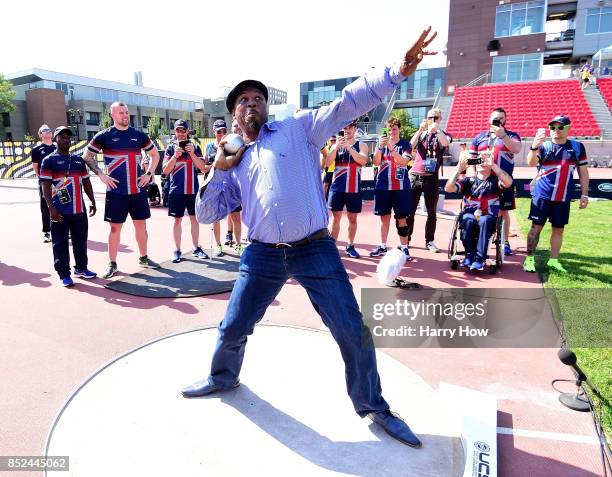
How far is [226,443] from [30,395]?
164cm

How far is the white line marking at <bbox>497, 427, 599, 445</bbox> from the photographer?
8.29 ft

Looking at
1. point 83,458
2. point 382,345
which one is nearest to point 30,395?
point 83,458

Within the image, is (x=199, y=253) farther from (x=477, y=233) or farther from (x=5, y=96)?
(x=5, y=96)

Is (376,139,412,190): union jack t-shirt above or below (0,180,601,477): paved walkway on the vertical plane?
above

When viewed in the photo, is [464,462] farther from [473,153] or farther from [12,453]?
[473,153]

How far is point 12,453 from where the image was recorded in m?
2.48

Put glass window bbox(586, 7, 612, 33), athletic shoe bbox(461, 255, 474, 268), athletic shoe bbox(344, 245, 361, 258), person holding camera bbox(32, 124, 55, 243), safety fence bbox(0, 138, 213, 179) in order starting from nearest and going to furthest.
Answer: athletic shoe bbox(461, 255, 474, 268) → athletic shoe bbox(344, 245, 361, 258) → person holding camera bbox(32, 124, 55, 243) → safety fence bbox(0, 138, 213, 179) → glass window bbox(586, 7, 612, 33)

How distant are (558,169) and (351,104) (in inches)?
183

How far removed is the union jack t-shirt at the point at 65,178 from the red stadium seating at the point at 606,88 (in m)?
34.0

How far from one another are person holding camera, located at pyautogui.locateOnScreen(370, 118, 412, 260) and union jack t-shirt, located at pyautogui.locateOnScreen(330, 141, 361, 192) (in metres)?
0.33

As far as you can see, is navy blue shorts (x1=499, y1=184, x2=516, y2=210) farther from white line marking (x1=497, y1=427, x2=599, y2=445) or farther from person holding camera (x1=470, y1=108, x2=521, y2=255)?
white line marking (x1=497, y1=427, x2=599, y2=445)

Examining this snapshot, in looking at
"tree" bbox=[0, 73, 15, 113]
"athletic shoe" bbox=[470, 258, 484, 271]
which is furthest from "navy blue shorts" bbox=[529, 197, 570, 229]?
"tree" bbox=[0, 73, 15, 113]

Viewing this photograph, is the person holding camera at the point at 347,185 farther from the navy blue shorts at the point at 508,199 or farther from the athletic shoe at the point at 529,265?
the athletic shoe at the point at 529,265
